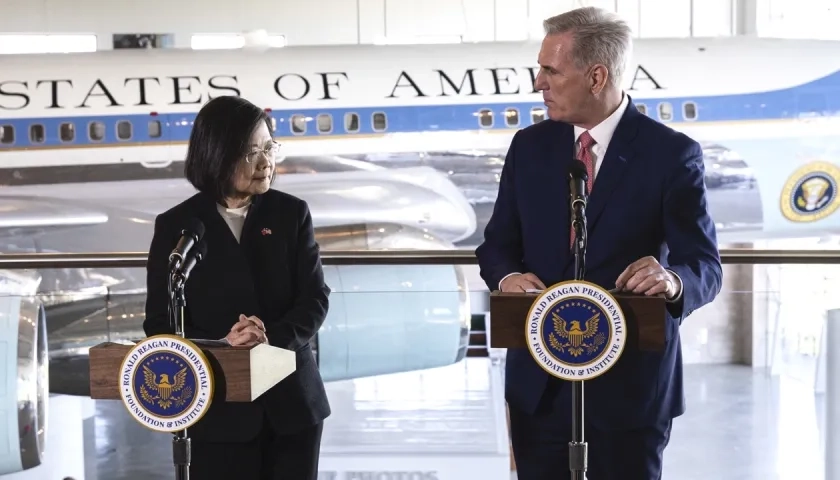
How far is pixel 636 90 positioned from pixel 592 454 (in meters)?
6.73

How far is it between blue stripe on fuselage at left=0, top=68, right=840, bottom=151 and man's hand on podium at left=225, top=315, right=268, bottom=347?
6.51 metres

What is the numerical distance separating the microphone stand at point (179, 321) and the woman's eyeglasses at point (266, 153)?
1.30 feet

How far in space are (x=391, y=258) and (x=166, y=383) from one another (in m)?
1.32

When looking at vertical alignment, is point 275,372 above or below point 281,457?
above

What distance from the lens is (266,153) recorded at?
7.50 feet

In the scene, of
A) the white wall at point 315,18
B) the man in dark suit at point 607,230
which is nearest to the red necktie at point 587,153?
the man in dark suit at point 607,230

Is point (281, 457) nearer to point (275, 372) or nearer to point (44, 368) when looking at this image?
point (275, 372)

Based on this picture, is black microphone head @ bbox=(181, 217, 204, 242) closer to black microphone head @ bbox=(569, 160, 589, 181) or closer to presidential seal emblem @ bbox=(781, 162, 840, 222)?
black microphone head @ bbox=(569, 160, 589, 181)

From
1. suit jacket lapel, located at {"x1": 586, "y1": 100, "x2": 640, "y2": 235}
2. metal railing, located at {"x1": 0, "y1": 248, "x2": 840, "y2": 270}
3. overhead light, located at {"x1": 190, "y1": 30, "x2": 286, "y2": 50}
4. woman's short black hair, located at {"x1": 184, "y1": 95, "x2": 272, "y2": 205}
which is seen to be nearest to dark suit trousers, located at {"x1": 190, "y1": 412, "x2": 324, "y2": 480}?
woman's short black hair, located at {"x1": 184, "y1": 95, "x2": 272, "y2": 205}

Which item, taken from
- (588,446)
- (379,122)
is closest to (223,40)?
(379,122)

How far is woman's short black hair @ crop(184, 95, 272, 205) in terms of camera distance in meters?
2.26

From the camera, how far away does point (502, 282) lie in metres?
2.14

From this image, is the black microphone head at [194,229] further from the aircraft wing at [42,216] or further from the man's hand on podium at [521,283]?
the aircraft wing at [42,216]

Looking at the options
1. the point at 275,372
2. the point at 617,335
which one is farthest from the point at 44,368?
the point at 617,335
